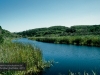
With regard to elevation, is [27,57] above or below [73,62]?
above

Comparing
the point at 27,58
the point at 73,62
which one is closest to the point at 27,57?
the point at 27,58

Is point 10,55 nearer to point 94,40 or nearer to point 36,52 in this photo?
point 36,52

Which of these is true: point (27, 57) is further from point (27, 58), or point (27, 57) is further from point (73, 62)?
point (73, 62)

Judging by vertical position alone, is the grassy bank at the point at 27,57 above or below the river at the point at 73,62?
above

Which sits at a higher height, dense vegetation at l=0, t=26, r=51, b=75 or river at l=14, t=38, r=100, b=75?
dense vegetation at l=0, t=26, r=51, b=75

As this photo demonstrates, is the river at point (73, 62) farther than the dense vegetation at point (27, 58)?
Yes

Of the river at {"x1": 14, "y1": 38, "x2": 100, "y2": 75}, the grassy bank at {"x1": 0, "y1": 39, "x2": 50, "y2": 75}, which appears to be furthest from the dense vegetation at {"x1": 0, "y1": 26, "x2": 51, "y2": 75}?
the river at {"x1": 14, "y1": 38, "x2": 100, "y2": 75}

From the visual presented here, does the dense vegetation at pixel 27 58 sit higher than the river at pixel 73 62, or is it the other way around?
the dense vegetation at pixel 27 58

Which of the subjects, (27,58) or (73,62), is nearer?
(27,58)

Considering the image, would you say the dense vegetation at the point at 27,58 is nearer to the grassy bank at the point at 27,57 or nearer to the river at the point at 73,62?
the grassy bank at the point at 27,57

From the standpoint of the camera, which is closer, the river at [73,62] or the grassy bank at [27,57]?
the grassy bank at [27,57]

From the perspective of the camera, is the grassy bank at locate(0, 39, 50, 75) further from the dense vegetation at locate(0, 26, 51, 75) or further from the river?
the river

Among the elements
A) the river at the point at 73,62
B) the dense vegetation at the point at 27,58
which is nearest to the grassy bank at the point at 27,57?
the dense vegetation at the point at 27,58

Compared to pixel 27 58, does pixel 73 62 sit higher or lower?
lower
